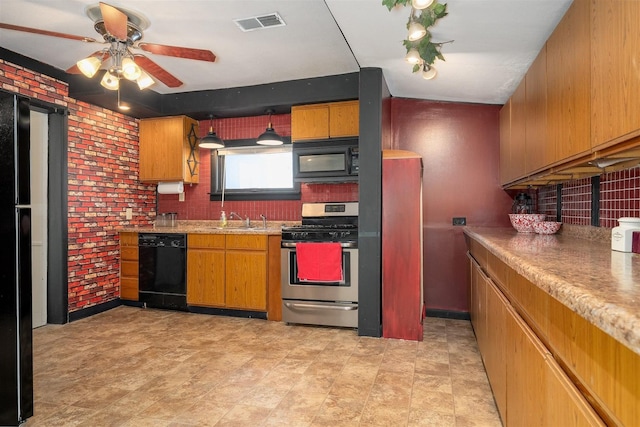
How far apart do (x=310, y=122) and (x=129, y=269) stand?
2.77 meters

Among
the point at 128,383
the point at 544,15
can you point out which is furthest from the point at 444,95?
the point at 128,383

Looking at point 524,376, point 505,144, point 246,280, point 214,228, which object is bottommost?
point 246,280

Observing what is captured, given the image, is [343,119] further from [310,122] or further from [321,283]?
[321,283]

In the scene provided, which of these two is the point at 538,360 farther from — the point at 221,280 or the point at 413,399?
the point at 221,280

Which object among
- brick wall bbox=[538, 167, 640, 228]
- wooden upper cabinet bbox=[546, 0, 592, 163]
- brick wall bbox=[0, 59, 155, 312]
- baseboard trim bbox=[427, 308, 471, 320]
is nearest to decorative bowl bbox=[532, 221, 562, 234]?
brick wall bbox=[538, 167, 640, 228]

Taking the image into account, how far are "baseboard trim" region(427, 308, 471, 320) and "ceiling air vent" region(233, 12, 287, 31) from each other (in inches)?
123

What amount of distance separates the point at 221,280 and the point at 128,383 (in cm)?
168

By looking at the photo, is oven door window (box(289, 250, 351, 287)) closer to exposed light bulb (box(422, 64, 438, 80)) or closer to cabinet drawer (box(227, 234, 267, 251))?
cabinet drawer (box(227, 234, 267, 251))

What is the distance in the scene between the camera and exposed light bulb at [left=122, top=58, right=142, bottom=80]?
255 cm

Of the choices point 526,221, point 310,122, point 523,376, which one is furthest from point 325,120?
point 523,376

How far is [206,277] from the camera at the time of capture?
414 centimetres

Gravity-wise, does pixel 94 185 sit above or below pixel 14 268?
above

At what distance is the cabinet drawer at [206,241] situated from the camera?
4.08m

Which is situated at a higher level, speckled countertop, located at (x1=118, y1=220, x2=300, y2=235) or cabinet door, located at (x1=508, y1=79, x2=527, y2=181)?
cabinet door, located at (x1=508, y1=79, x2=527, y2=181)
